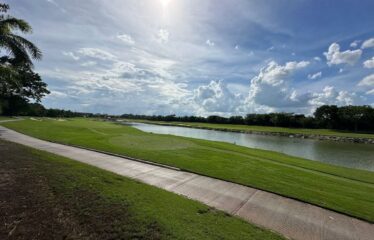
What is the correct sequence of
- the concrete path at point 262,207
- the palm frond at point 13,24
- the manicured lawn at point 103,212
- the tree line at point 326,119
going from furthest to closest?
the tree line at point 326,119
the palm frond at point 13,24
the concrete path at point 262,207
the manicured lawn at point 103,212

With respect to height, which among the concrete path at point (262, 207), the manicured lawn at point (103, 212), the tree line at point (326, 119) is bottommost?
the concrete path at point (262, 207)

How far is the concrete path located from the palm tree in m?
10.8

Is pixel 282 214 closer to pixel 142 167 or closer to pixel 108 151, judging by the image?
pixel 142 167

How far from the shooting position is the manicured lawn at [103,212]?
444 centimetres

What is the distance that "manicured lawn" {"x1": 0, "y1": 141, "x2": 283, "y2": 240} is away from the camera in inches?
175

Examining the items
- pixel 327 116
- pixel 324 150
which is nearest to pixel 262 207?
pixel 324 150

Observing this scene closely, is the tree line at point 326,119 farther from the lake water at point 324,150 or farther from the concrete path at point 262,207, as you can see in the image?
the concrete path at point 262,207

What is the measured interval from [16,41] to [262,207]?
17.0 meters

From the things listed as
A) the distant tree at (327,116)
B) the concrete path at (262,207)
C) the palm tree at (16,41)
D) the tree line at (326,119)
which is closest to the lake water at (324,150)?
the concrete path at (262,207)

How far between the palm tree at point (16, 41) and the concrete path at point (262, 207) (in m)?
10.8

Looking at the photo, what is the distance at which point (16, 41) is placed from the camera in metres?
15.6

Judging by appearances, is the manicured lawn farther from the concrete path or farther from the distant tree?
the distant tree

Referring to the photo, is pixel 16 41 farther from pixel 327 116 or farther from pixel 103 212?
pixel 327 116

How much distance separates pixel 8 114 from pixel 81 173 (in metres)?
63.5
